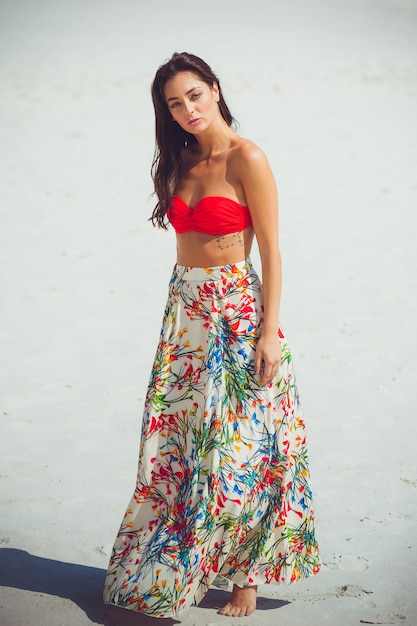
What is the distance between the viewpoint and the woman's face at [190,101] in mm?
2982

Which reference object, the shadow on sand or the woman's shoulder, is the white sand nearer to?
the shadow on sand

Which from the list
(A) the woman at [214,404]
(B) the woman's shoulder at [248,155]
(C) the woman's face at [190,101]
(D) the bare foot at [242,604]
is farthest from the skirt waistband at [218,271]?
(D) the bare foot at [242,604]

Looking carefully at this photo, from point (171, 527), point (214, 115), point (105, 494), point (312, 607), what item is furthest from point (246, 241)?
point (105, 494)

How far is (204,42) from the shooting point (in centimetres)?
2725

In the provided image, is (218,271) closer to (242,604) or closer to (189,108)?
(189,108)

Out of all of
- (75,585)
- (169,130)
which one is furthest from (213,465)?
(169,130)

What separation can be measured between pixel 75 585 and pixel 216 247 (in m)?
1.47

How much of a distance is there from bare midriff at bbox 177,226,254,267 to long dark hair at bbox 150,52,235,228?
0.18 meters

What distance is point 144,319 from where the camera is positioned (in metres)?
7.05

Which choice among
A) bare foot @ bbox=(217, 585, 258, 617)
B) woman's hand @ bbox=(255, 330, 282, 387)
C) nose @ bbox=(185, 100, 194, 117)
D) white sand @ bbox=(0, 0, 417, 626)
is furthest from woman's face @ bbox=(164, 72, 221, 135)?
white sand @ bbox=(0, 0, 417, 626)

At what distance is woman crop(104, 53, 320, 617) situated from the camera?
296cm

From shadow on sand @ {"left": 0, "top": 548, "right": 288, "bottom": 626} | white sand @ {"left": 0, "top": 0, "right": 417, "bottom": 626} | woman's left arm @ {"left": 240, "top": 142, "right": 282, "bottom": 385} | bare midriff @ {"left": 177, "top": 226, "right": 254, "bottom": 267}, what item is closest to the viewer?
woman's left arm @ {"left": 240, "top": 142, "right": 282, "bottom": 385}

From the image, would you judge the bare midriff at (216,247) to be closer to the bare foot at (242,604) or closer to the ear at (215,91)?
the ear at (215,91)

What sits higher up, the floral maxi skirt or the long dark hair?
the long dark hair
